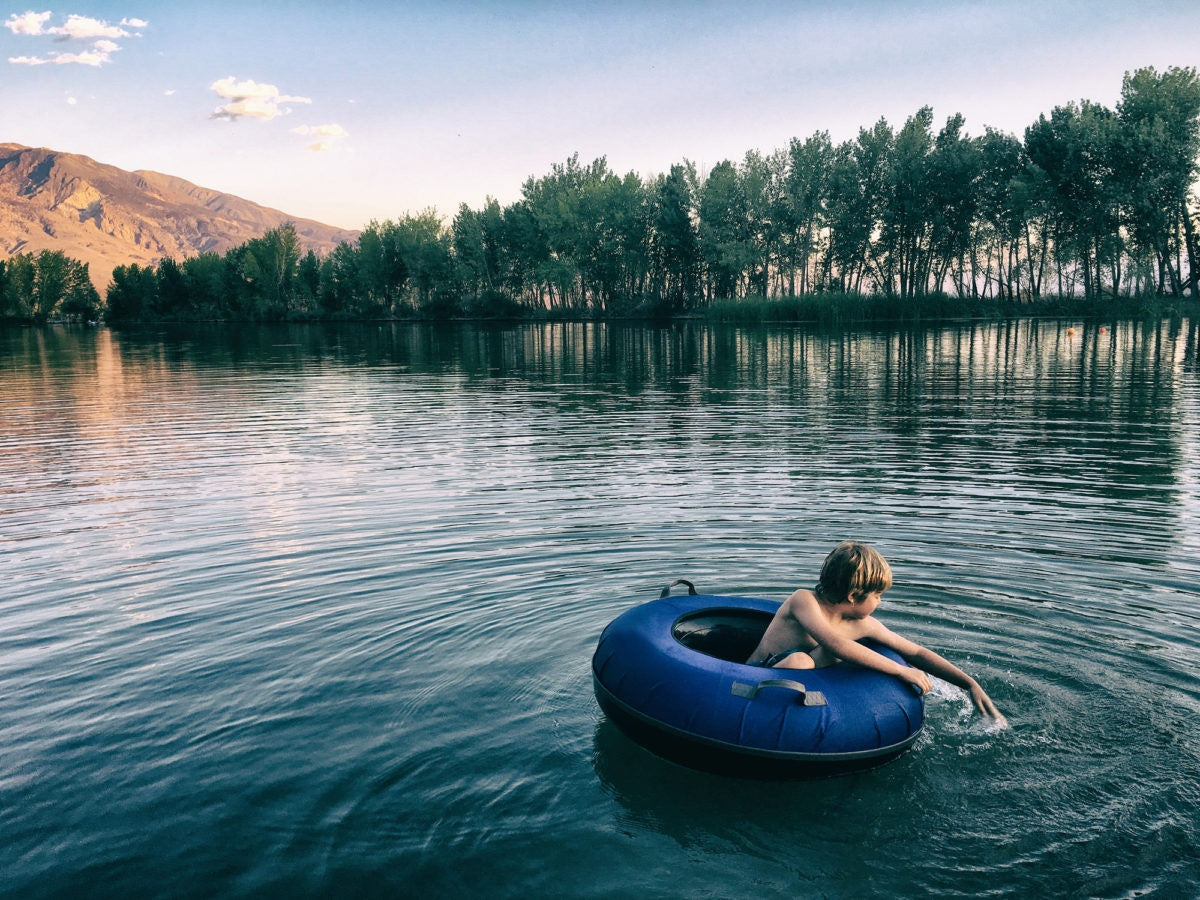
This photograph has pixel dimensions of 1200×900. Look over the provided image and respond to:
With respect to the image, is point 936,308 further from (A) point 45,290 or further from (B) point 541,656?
(A) point 45,290

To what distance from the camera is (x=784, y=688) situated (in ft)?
17.8

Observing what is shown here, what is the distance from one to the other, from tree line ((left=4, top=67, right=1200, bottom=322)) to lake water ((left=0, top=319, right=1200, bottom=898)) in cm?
6034

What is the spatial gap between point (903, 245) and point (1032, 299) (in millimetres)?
14043

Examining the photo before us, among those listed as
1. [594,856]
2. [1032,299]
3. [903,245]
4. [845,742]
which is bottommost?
[594,856]

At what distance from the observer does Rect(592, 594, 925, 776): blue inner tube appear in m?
5.36

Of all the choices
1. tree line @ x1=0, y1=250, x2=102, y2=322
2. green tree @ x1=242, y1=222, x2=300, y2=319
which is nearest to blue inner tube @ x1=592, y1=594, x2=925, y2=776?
green tree @ x1=242, y1=222, x2=300, y2=319

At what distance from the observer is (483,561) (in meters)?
10.0

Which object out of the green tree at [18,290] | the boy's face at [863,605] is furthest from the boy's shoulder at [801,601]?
the green tree at [18,290]

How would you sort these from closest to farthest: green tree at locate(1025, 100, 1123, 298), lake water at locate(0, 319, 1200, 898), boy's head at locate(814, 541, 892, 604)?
lake water at locate(0, 319, 1200, 898), boy's head at locate(814, 541, 892, 604), green tree at locate(1025, 100, 1123, 298)

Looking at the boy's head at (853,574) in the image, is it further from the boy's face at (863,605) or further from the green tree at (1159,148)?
the green tree at (1159,148)

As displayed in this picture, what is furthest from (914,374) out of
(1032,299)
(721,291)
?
(721,291)

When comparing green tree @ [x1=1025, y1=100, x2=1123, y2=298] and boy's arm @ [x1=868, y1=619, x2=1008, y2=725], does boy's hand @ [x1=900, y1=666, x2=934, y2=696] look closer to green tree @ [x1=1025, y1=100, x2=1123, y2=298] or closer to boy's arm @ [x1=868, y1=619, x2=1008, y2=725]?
boy's arm @ [x1=868, y1=619, x2=1008, y2=725]

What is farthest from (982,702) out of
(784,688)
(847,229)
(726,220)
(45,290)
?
(45,290)

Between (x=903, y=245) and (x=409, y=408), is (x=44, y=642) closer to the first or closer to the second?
(x=409, y=408)
